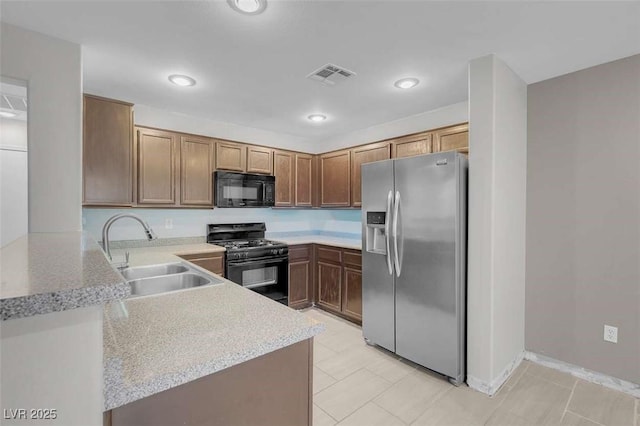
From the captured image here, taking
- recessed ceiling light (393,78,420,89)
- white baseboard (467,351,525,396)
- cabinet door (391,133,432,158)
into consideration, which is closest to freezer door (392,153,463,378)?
white baseboard (467,351,525,396)

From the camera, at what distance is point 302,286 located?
13.0ft

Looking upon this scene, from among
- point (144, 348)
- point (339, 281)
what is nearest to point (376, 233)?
point (339, 281)

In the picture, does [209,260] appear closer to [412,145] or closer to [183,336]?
[183,336]

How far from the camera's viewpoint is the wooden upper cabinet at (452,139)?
2.93 meters

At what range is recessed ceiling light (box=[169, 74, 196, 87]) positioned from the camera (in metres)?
2.49

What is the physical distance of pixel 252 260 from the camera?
3.46 meters

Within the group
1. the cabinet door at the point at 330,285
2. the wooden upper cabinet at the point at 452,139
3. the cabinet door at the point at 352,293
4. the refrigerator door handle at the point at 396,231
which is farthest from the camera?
the cabinet door at the point at 330,285

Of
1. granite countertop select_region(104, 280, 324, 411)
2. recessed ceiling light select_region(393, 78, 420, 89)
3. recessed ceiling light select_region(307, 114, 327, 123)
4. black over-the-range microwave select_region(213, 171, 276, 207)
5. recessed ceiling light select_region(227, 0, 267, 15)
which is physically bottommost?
granite countertop select_region(104, 280, 324, 411)

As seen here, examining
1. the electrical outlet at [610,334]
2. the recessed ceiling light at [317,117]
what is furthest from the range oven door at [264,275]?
the electrical outlet at [610,334]

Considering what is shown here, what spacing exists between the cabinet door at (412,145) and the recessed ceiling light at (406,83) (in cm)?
75

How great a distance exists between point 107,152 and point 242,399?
2.66m

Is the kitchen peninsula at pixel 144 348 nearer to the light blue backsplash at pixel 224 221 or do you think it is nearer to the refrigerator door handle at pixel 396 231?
the refrigerator door handle at pixel 396 231

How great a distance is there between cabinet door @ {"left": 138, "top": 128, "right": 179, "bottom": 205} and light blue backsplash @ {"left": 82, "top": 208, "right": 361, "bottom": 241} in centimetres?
37

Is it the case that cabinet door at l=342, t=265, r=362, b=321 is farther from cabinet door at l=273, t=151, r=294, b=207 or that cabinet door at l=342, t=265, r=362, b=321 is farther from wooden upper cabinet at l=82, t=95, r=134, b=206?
wooden upper cabinet at l=82, t=95, r=134, b=206
